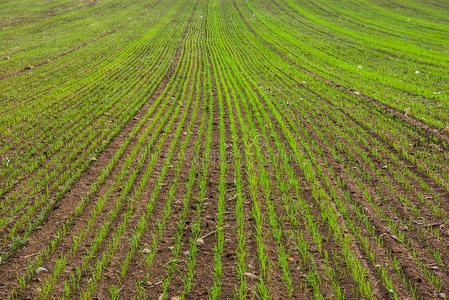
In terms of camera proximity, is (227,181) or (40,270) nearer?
(40,270)

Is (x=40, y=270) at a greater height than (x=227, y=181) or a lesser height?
lesser

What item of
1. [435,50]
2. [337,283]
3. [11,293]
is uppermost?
[435,50]

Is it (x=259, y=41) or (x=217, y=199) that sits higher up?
(x=259, y=41)

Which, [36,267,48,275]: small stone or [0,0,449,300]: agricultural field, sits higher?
[0,0,449,300]: agricultural field

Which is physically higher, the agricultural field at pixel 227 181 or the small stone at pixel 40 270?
the agricultural field at pixel 227 181

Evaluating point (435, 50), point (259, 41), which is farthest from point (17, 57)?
point (435, 50)

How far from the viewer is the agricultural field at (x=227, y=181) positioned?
158 inches

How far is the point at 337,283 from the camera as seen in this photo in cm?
382

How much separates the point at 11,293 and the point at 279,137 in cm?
710

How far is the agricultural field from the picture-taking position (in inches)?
158

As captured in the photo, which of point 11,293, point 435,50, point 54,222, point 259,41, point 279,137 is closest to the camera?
point 11,293

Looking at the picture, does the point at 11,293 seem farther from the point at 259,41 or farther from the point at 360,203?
the point at 259,41

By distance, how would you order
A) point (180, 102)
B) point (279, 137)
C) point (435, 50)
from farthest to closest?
point (435, 50) → point (180, 102) → point (279, 137)

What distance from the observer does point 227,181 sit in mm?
6441
